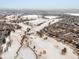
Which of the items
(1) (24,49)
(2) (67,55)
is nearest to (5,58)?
(1) (24,49)

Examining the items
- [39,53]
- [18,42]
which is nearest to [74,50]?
[39,53]

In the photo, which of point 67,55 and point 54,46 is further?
point 54,46

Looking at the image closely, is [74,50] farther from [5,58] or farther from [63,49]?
[5,58]

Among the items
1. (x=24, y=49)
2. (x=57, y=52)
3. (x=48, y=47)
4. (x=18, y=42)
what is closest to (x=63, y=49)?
(x=57, y=52)

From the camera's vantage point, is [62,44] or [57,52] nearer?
[57,52]

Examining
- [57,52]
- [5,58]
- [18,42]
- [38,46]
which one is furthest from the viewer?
[18,42]

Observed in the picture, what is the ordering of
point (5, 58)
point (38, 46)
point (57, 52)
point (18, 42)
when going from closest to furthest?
1. point (5, 58)
2. point (57, 52)
3. point (38, 46)
4. point (18, 42)

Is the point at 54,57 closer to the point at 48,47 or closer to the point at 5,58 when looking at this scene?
the point at 48,47

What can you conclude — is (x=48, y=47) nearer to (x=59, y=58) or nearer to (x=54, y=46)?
(x=54, y=46)
